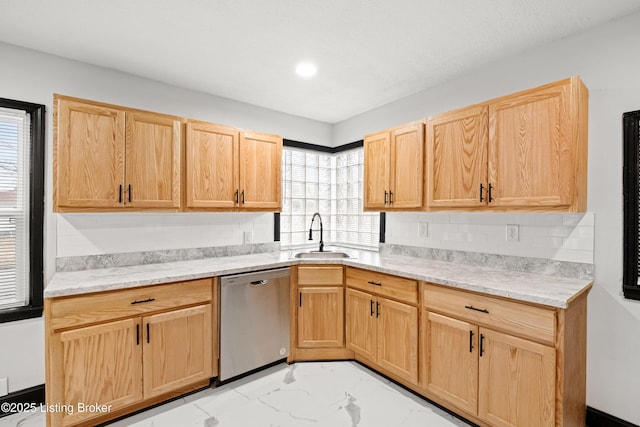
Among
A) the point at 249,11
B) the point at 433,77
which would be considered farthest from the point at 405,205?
the point at 249,11

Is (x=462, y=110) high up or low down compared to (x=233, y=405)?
up

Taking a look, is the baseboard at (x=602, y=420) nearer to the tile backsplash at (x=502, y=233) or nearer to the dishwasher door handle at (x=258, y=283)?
the tile backsplash at (x=502, y=233)

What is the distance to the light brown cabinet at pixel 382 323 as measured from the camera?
2.38 meters

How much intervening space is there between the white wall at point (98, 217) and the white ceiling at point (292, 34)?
0.43ft

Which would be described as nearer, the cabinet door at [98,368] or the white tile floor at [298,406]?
the cabinet door at [98,368]

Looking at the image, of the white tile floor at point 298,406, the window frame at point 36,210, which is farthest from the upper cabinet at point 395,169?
the window frame at point 36,210

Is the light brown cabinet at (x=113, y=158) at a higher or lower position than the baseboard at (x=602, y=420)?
higher

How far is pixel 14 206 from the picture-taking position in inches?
89.4

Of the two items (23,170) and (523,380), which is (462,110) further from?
(23,170)

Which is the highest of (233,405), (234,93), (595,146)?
(234,93)

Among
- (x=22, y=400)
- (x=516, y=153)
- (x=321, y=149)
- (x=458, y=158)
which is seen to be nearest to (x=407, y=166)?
(x=458, y=158)

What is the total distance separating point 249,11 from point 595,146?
2.28 meters

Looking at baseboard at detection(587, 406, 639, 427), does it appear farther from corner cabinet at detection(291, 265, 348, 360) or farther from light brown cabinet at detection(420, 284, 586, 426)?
corner cabinet at detection(291, 265, 348, 360)

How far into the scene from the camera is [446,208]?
8.20ft
